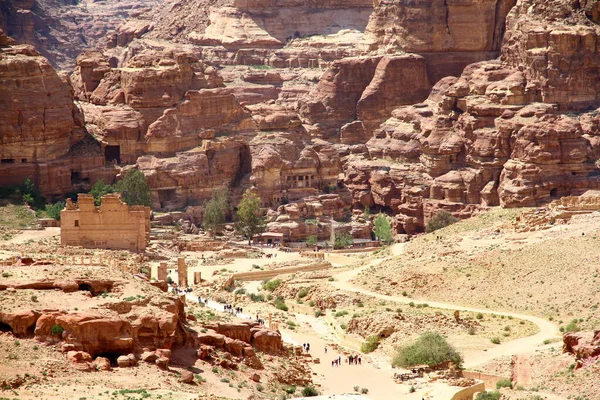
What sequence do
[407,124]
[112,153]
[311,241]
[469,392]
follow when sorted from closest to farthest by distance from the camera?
[469,392] → [311,241] → [112,153] → [407,124]

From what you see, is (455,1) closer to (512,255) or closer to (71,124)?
(71,124)

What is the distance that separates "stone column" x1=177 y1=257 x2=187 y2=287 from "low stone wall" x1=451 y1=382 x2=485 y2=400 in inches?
1233

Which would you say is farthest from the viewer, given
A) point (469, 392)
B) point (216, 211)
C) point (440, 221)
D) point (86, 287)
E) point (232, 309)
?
point (440, 221)

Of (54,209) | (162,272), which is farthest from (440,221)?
(162,272)

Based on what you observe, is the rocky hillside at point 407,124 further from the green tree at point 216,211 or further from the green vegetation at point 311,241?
the green vegetation at point 311,241

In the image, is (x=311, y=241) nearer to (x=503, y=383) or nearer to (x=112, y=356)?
(x=503, y=383)

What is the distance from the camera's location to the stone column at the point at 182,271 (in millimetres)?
108075

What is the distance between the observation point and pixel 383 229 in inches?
5404

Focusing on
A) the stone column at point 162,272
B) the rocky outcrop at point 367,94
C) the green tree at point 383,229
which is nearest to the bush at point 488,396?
the stone column at point 162,272

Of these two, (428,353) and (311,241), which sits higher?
(428,353)

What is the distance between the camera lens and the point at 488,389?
80312 millimetres

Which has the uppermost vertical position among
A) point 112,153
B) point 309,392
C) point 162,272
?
point 309,392

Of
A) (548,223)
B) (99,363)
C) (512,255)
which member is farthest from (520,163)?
(99,363)

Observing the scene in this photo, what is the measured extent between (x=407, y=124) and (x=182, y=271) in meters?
47.7
